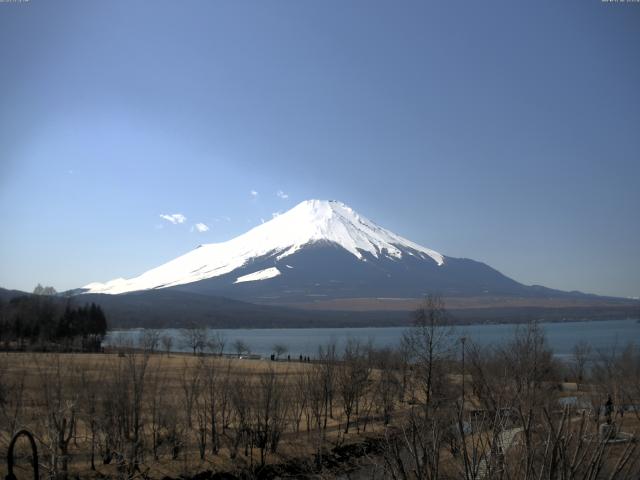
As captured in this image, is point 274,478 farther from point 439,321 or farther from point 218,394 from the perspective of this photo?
point 439,321

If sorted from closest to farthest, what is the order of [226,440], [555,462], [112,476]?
1. [555,462]
2. [112,476]
3. [226,440]

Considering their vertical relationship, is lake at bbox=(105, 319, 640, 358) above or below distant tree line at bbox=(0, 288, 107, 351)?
below

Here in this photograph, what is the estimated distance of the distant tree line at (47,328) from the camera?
71.9 metres

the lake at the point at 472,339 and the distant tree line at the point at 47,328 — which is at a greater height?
the distant tree line at the point at 47,328

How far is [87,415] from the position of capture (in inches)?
846

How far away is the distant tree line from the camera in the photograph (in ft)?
236

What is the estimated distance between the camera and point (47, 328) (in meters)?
77.3

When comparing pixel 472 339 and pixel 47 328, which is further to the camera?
pixel 47 328

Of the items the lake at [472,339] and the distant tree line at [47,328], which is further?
the lake at [472,339]

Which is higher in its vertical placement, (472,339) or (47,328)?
(472,339)

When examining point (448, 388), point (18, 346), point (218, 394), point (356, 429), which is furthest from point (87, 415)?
point (18, 346)

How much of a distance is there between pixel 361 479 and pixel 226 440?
684 cm

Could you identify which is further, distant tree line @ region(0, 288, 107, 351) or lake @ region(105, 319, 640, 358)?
lake @ region(105, 319, 640, 358)

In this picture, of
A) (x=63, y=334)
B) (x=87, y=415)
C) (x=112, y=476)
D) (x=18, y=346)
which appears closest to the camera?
(x=112, y=476)
